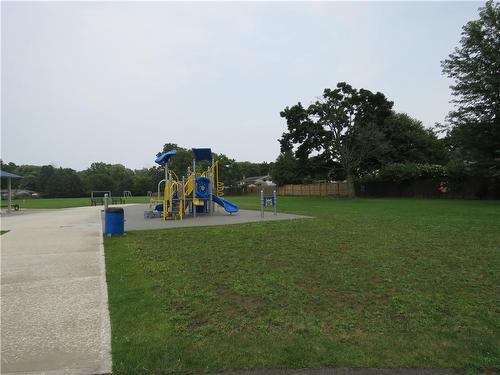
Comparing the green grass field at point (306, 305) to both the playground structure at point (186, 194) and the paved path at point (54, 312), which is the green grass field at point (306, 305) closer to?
the paved path at point (54, 312)

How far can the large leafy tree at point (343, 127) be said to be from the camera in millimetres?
36250

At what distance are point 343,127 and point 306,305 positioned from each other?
34381 millimetres

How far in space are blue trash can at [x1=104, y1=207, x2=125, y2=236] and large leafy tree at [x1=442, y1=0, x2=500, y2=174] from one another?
23566 mm

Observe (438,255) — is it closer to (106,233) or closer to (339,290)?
(339,290)

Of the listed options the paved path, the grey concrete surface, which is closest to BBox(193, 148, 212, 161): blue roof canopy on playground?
the paved path

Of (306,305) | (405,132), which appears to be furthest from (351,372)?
(405,132)

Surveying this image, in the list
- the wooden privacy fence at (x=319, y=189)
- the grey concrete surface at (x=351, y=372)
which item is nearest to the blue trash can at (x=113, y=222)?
the grey concrete surface at (x=351, y=372)

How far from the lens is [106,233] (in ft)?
36.5

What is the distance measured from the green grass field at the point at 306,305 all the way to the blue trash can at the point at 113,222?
248 centimetres

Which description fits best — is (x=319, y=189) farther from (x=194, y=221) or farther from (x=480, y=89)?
(x=194, y=221)

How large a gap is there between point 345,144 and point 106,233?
96.0 feet

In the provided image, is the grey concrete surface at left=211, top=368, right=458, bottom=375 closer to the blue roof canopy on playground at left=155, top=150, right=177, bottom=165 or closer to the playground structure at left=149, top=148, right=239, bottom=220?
the playground structure at left=149, top=148, right=239, bottom=220

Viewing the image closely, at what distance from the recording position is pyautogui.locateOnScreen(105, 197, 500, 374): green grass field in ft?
11.5

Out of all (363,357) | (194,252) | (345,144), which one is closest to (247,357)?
(363,357)
